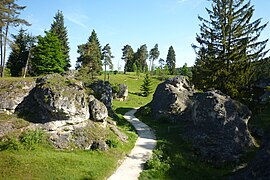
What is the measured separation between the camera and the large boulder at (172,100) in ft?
110

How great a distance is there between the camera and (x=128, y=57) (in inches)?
4200

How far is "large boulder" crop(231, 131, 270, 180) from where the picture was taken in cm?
1244

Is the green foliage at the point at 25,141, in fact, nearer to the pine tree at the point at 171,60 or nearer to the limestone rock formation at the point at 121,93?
the limestone rock formation at the point at 121,93

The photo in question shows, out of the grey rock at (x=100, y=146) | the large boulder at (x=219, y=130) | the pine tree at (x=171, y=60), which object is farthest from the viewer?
the pine tree at (x=171, y=60)

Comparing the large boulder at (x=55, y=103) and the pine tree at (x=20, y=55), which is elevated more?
the pine tree at (x=20, y=55)

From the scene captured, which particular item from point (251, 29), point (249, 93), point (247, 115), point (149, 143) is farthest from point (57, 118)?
point (251, 29)

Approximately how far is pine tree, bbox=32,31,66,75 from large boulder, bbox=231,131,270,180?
1346 inches

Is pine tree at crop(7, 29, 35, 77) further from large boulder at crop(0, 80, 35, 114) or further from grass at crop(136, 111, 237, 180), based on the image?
grass at crop(136, 111, 237, 180)

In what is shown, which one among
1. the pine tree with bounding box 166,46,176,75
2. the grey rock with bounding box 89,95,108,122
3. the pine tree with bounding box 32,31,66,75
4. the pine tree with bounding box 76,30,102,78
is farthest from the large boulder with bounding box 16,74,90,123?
the pine tree with bounding box 166,46,176,75

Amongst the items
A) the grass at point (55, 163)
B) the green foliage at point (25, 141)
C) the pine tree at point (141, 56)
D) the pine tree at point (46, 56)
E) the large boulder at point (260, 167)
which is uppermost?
the pine tree at point (141, 56)

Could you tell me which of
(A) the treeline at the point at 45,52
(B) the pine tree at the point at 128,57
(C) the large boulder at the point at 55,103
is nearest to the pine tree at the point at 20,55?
(A) the treeline at the point at 45,52

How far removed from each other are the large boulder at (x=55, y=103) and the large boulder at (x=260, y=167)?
46.7 feet

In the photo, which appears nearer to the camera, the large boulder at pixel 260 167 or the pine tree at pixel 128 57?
the large boulder at pixel 260 167

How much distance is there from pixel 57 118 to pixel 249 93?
20712 mm
